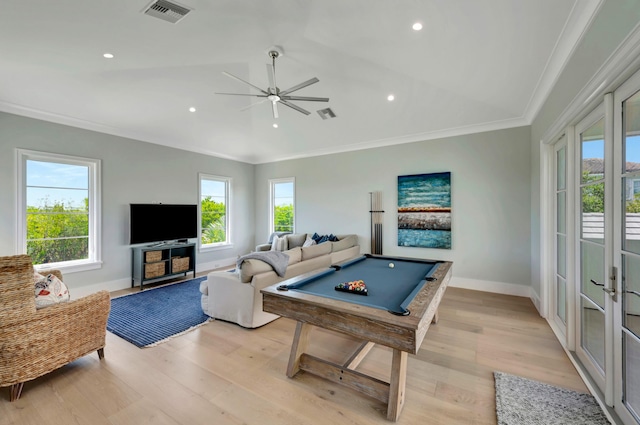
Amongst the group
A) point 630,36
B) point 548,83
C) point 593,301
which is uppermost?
point 548,83

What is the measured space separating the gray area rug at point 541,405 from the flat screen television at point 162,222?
18.8 feet

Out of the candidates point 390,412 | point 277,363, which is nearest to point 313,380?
point 277,363

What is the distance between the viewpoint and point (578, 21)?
87.5 inches

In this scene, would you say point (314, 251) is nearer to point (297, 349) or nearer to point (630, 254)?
point (297, 349)

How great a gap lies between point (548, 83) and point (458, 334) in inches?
122

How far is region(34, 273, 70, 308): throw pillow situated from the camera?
7.57 feet

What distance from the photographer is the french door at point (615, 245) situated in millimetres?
1650

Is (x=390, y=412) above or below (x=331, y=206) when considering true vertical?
below

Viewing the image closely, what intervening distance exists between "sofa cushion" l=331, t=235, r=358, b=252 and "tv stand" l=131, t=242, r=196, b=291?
10.1 feet

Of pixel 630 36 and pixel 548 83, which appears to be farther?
pixel 548 83

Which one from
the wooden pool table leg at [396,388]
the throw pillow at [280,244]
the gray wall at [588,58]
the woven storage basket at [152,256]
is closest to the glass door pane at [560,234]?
the gray wall at [588,58]

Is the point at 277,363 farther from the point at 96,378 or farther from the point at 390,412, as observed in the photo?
the point at 96,378

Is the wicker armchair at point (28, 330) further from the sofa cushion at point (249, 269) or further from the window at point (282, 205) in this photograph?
the window at point (282, 205)

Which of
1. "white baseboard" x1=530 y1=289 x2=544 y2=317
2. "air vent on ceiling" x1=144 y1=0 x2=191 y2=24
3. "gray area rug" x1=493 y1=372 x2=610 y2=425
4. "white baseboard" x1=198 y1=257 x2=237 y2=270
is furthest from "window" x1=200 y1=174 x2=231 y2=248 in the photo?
"white baseboard" x1=530 y1=289 x2=544 y2=317
